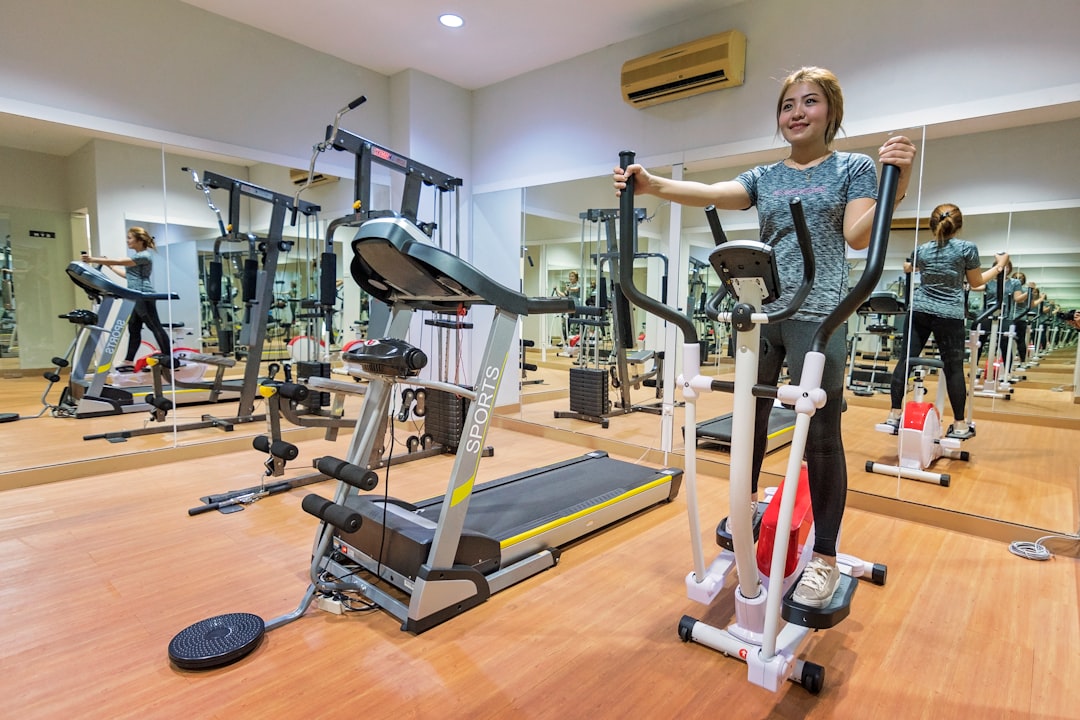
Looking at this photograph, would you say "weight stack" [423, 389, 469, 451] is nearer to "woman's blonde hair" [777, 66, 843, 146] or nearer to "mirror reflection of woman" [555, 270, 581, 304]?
"mirror reflection of woman" [555, 270, 581, 304]

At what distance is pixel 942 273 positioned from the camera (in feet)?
10.2

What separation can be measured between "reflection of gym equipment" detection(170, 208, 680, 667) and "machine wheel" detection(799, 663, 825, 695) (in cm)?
102

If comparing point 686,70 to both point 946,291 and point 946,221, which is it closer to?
point 946,221

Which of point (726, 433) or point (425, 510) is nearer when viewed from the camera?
point (425, 510)

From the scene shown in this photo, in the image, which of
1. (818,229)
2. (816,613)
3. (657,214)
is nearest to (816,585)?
(816,613)

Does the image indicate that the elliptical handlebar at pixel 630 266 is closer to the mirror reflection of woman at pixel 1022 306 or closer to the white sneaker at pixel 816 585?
the white sneaker at pixel 816 585

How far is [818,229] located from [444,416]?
281 cm

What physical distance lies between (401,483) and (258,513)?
0.79 metres

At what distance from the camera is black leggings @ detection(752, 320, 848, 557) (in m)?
1.64

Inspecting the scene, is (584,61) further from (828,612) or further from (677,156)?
(828,612)

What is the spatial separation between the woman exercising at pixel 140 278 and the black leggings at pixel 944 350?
4.89 m

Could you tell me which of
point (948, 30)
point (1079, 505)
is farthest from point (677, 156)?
point (1079, 505)

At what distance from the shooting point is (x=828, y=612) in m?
1.47

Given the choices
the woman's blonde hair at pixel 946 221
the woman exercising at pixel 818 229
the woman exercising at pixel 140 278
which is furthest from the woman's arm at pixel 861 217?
the woman exercising at pixel 140 278
